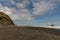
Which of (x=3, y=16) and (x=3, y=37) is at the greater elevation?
(x=3, y=16)

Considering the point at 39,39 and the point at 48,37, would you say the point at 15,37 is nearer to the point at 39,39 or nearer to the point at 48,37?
the point at 39,39

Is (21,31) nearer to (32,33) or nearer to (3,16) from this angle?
(32,33)

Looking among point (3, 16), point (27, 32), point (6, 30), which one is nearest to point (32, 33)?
point (27, 32)

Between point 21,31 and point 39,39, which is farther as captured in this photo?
point 21,31

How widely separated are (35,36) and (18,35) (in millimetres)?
224

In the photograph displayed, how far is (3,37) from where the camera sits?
2.09 meters

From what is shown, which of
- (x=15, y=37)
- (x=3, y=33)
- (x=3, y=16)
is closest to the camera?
(x=15, y=37)

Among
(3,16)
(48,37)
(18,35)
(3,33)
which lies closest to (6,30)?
(3,33)

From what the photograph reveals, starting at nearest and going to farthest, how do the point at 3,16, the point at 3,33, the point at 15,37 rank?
the point at 15,37
the point at 3,33
the point at 3,16

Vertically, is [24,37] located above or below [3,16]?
below

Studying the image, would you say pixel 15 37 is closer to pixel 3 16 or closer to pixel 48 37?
pixel 48 37

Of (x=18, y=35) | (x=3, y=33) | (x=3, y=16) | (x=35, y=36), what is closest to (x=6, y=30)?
(x=3, y=33)

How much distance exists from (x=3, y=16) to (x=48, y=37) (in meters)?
13.9

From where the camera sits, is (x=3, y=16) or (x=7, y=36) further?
(x=3, y=16)
